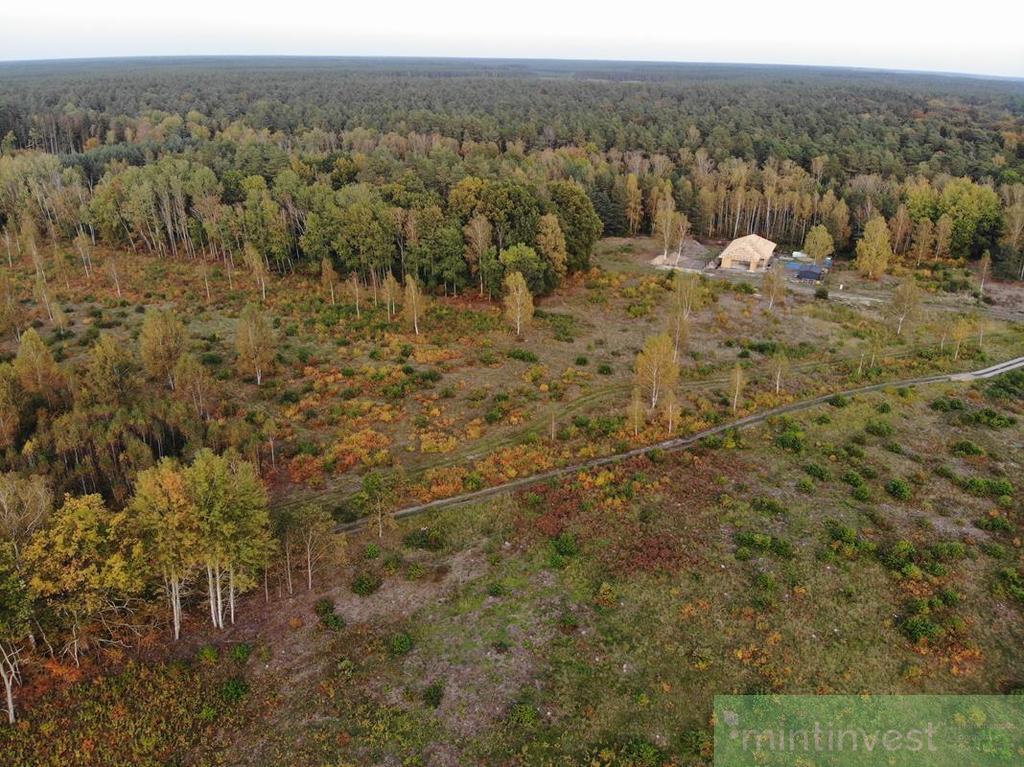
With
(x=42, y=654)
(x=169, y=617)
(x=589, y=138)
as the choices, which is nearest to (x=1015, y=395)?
(x=169, y=617)

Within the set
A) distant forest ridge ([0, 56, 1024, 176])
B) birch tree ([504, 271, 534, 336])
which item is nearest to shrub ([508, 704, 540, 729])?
birch tree ([504, 271, 534, 336])

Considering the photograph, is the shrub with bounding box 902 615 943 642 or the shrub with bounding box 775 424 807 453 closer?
the shrub with bounding box 902 615 943 642

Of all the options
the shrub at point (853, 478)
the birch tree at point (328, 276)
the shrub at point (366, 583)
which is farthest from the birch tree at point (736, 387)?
the birch tree at point (328, 276)

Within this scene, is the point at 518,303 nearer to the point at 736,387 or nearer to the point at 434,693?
the point at 736,387

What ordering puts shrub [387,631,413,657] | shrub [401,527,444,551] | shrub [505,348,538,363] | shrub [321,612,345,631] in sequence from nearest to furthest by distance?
shrub [387,631,413,657] < shrub [321,612,345,631] < shrub [401,527,444,551] < shrub [505,348,538,363]

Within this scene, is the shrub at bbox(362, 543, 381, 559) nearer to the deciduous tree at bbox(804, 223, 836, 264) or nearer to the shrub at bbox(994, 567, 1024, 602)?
the shrub at bbox(994, 567, 1024, 602)

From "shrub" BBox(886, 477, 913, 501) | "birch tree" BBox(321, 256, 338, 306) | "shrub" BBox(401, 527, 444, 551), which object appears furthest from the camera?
"birch tree" BBox(321, 256, 338, 306)

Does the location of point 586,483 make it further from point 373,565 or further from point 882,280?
point 882,280
